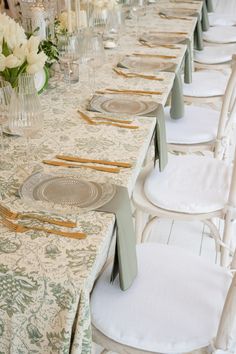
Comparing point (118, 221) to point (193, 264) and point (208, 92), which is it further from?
point (208, 92)

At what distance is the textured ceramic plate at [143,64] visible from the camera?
84.6 inches

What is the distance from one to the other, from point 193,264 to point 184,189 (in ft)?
1.44

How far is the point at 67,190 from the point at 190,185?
2.34ft

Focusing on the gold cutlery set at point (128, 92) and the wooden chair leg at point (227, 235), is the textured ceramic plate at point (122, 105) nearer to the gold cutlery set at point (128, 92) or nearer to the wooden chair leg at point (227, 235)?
the gold cutlery set at point (128, 92)

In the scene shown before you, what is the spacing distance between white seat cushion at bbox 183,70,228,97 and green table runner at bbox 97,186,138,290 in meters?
1.66

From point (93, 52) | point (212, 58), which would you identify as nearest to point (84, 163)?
point (93, 52)

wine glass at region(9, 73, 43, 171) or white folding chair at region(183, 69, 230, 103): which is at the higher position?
wine glass at region(9, 73, 43, 171)

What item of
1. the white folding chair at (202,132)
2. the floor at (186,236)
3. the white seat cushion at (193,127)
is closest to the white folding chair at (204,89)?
the white seat cushion at (193,127)

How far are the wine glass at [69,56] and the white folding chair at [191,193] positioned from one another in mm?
478

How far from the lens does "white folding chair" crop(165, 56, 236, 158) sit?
6.81ft

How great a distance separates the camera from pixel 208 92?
268cm

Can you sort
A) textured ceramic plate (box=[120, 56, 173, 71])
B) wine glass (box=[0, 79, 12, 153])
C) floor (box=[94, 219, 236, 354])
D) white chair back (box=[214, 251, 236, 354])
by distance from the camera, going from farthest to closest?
floor (box=[94, 219, 236, 354])
textured ceramic plate (box=[120, 56, 173, 71])
wine glass (box=[0, 79, 12, 153])
white chair back (box=[214, 251, 236, 354])

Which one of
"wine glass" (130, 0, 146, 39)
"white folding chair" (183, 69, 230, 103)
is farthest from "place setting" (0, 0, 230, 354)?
"wine glass" (130, 0, 146, 39)

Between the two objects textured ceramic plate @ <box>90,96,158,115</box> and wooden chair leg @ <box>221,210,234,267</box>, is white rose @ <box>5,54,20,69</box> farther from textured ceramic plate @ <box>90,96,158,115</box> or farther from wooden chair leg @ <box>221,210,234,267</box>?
wooden chair leg @ <box>221,210,234,267</box>
